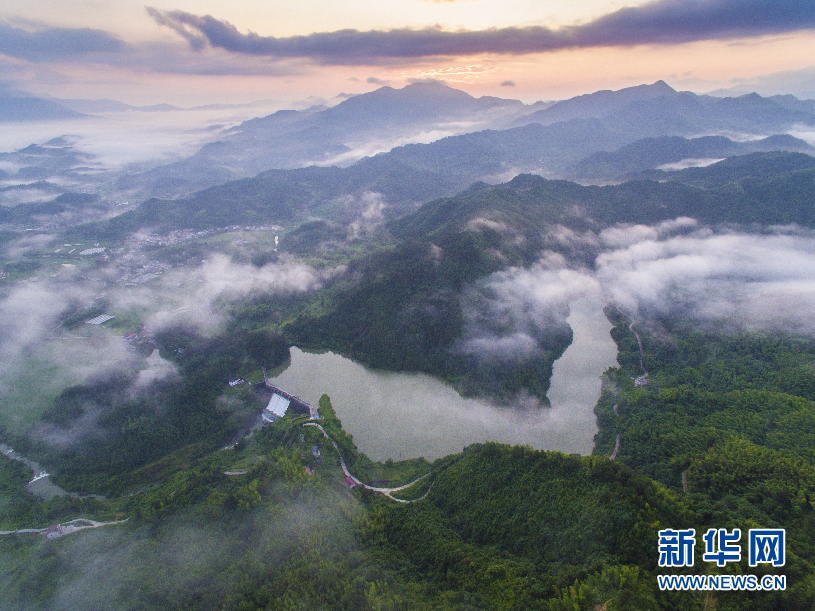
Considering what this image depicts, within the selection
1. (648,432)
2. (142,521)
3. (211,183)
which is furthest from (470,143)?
(142,521)

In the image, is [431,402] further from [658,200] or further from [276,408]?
[658,200]

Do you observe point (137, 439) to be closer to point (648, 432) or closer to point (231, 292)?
point (231, 292)
